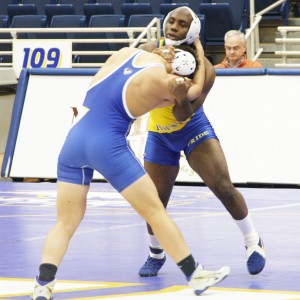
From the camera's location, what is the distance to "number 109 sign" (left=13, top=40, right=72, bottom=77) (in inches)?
674

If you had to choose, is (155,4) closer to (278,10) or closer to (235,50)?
(278,10)

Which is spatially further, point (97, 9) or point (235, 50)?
point (97, 9)

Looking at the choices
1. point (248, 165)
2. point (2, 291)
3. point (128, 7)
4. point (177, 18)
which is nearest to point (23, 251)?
point (2, 291)

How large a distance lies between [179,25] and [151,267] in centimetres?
173

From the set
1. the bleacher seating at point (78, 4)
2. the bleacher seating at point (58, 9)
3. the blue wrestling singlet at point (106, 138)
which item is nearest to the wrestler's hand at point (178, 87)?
the blue wrestling singlet at point (106, 138)

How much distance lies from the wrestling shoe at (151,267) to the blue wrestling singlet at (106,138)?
3.84 feet

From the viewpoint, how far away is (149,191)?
673cm

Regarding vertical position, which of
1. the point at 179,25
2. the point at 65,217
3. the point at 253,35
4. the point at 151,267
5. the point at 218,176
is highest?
the point at 179,25

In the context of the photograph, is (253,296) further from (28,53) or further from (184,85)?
(28,53)

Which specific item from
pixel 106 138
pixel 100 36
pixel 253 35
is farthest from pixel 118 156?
pixel 100 36

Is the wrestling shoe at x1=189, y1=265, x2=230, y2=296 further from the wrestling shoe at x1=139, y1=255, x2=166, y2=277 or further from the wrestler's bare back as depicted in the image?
the wrestler's bare back

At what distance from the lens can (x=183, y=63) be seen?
702 cm

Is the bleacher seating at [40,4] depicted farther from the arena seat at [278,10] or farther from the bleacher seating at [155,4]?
the arena seat at [278,10]

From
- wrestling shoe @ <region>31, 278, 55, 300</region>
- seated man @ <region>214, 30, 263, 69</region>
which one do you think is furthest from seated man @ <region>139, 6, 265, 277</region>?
seated man @ <region>214, 30, 263, 69</region>
